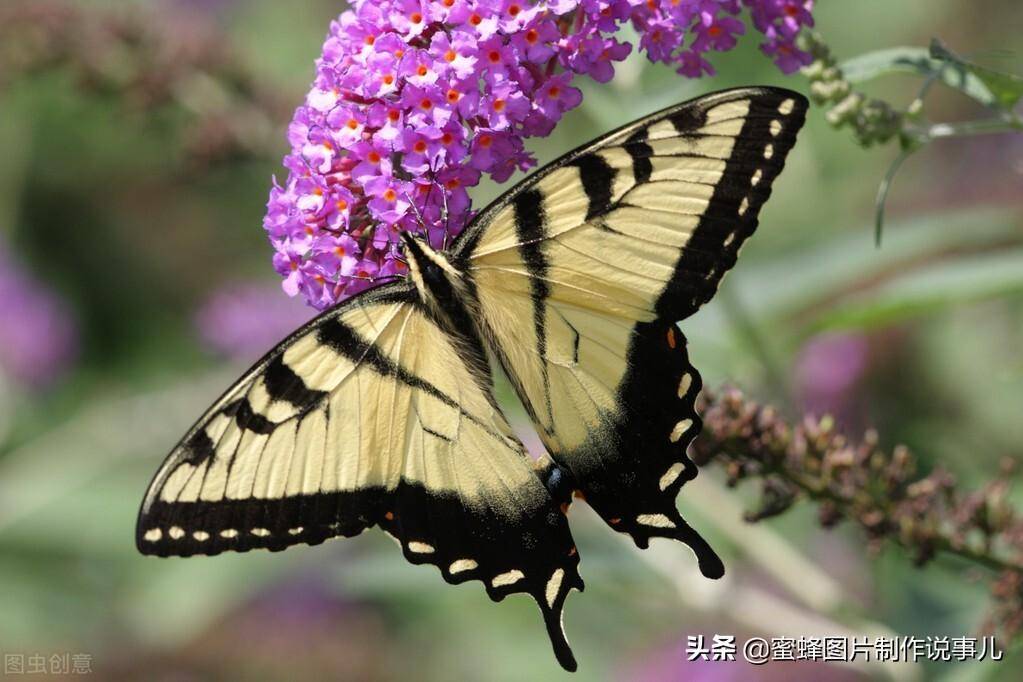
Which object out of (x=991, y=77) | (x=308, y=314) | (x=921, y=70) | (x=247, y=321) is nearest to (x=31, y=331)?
(x=247, y=321)

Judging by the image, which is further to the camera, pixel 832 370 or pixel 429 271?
pixel 832 370

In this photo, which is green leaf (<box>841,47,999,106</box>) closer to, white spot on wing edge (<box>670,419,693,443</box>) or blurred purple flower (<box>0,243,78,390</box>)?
white spot on wing edge (<box>670,419,693,443</box>)

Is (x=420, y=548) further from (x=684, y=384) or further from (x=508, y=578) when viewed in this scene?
(x=684, y=384)

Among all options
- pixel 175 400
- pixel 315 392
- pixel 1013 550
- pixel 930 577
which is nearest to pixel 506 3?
pixel 315 392

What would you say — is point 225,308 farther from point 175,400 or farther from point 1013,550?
point 1013,550

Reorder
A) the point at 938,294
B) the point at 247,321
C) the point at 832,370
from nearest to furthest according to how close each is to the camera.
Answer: the point at 938,294 → the point at 832,370 → the point at 247,321

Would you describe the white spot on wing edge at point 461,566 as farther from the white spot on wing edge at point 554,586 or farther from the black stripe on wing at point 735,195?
the black stripe on wing at point 735,195
